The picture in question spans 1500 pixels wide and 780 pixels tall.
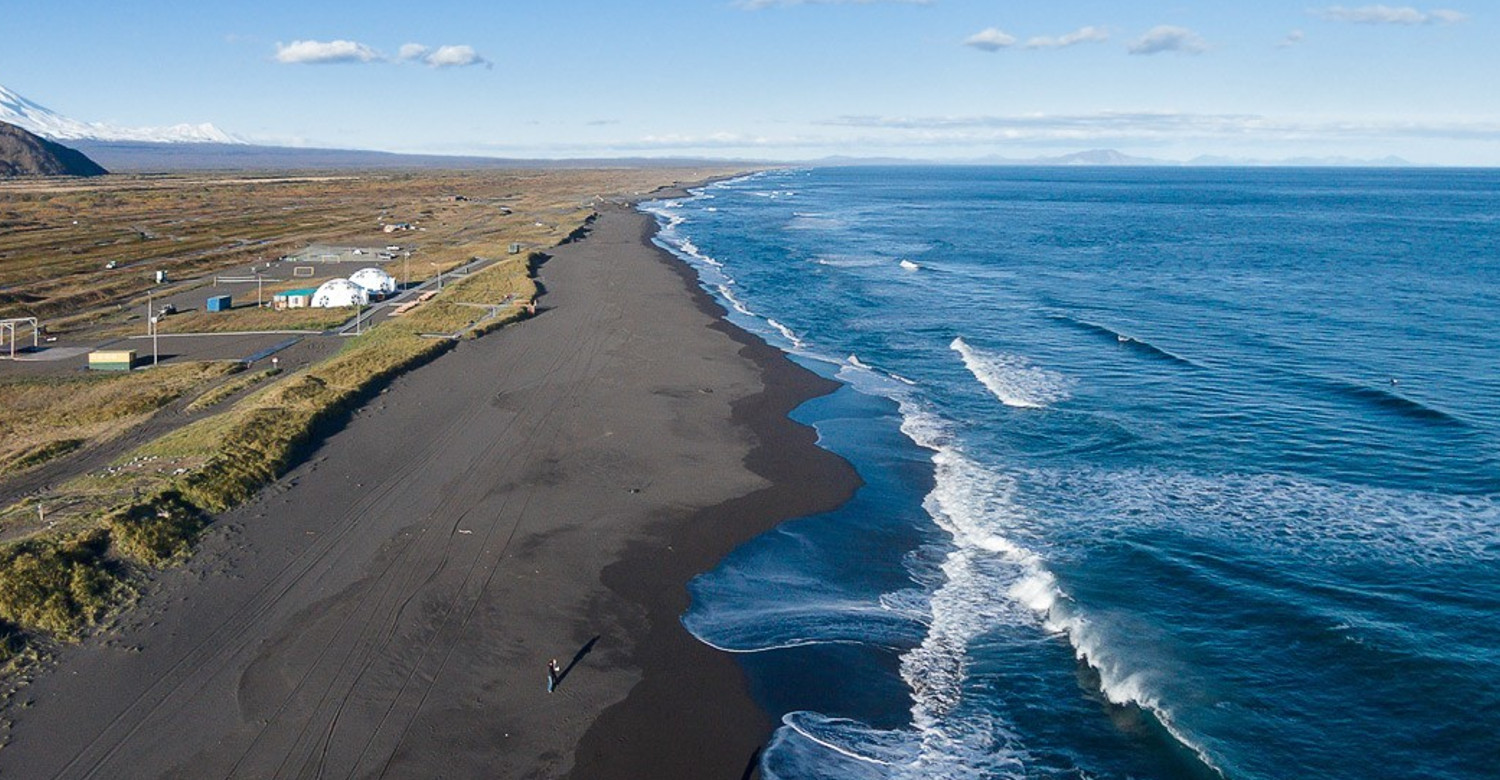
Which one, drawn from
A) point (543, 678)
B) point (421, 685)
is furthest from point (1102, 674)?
point (421, 685)

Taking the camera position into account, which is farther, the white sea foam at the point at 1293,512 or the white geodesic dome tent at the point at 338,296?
the white geodesic dome tent at the point at 338,296

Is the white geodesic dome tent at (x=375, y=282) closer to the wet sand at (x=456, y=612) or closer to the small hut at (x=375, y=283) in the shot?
the small hut at (x=375, y=283)

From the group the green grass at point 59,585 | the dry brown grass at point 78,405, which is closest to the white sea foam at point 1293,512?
the green grass at point 59,585

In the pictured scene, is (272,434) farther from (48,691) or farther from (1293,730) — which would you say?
(1293,730)

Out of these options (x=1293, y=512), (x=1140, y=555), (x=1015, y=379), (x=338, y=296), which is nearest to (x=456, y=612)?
(x=1140, y=555)

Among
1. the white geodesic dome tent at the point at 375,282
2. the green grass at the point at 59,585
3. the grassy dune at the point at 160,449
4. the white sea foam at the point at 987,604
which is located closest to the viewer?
the white sea foam at the point at 987,604

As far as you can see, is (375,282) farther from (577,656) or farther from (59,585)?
(577,656)
